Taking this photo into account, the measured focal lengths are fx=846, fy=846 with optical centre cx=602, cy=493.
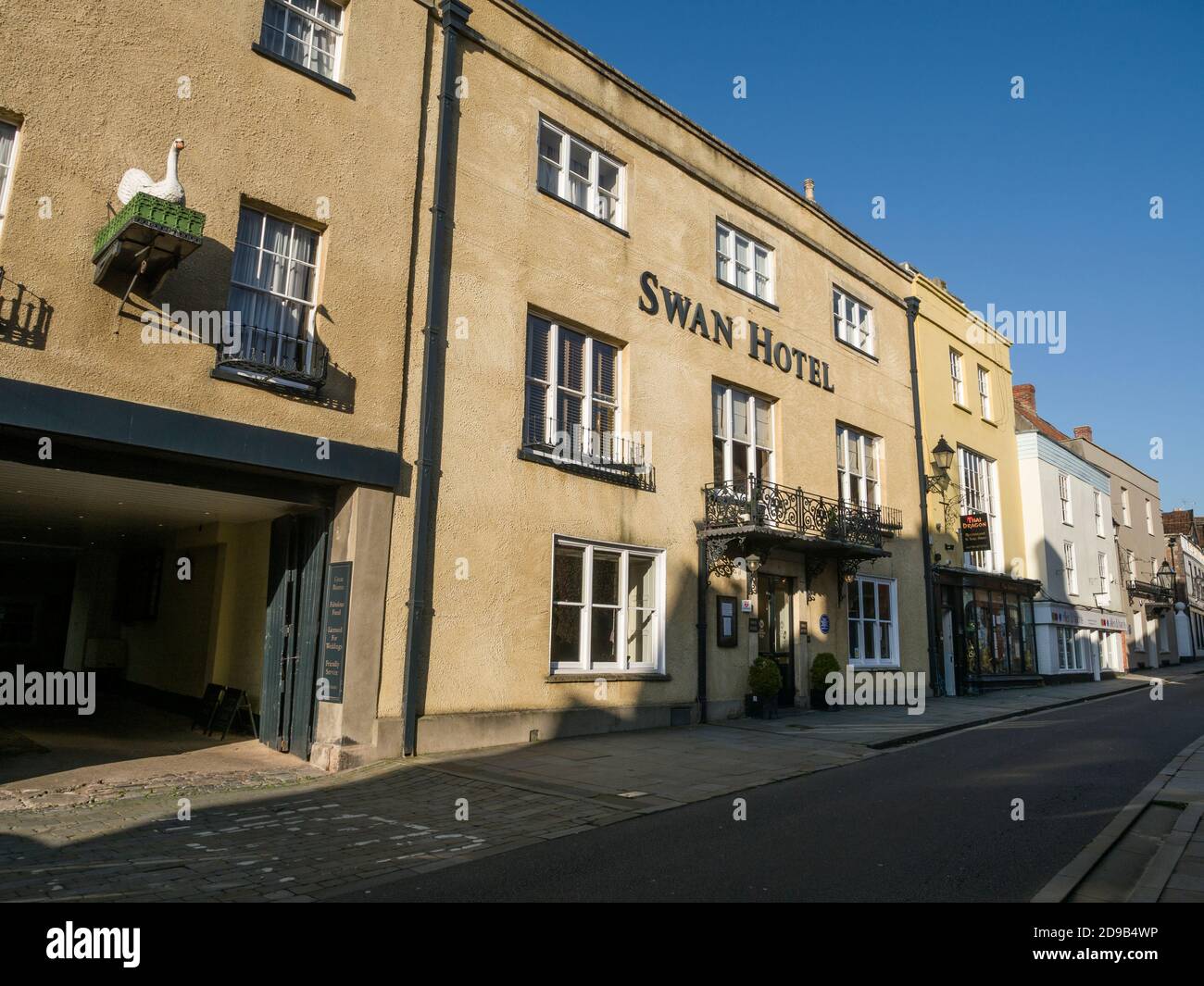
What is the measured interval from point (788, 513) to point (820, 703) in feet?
13.3

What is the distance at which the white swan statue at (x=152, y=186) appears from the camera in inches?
336

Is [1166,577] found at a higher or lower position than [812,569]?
higher

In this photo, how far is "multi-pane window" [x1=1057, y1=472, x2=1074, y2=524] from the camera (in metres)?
31.4

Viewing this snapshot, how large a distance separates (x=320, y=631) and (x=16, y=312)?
481 cm

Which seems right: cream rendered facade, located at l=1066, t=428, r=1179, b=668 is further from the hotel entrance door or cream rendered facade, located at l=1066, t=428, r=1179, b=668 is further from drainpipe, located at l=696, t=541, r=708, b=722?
drainpipe, located at l=696, t=541, r=708, b=722

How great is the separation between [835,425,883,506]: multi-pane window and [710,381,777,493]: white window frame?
2.53m

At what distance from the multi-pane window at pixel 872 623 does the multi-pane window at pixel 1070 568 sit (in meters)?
14.4

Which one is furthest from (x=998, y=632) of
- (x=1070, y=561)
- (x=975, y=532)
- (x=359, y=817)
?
(x=359, y=817)

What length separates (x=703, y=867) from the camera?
6.11m

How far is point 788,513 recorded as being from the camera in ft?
54.1

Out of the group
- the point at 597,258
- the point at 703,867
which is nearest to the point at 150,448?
the point at 703,867

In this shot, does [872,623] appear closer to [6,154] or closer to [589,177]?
[589,177]
